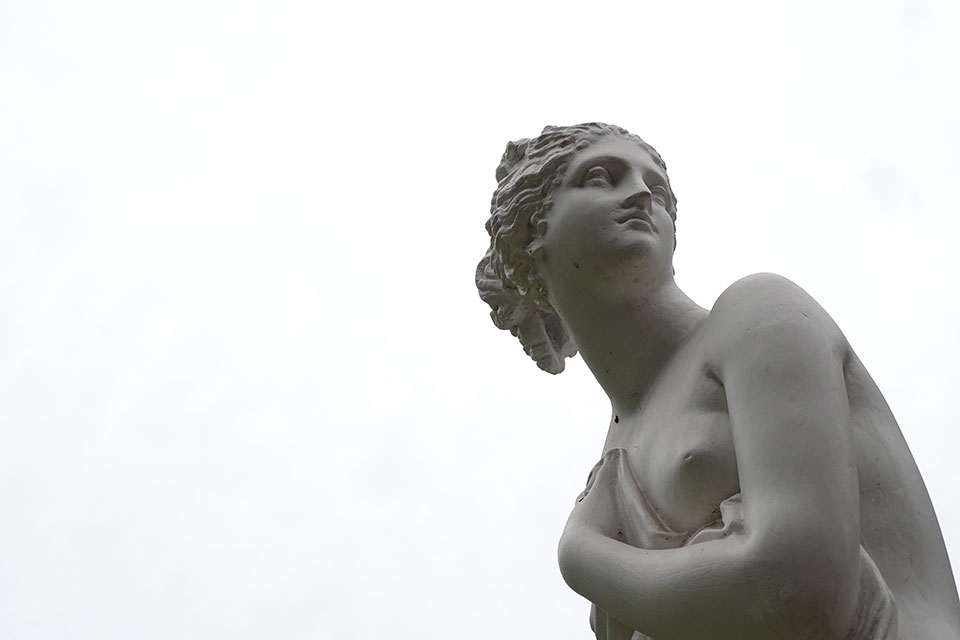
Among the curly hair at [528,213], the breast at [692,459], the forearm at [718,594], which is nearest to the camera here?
the forearm at [718,594]

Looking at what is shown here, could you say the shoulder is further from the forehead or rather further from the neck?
the forehead

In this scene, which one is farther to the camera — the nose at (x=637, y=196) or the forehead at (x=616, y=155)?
the forehead at (x=616, y=155)

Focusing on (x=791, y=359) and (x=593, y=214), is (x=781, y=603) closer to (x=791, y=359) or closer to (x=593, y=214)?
(x=791, y=359)

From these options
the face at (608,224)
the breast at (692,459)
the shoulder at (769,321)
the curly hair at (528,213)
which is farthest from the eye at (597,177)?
the breast at (692,459)

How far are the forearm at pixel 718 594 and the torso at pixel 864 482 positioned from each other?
1.00ft

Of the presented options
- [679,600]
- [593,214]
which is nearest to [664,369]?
[593,214]

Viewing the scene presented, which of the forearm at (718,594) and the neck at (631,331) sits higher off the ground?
the neck at (631,331)

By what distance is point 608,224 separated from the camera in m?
4.75

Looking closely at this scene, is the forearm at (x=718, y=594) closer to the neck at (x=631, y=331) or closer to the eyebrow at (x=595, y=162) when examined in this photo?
the neck at (x=631, y=331)

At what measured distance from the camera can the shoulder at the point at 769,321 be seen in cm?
409

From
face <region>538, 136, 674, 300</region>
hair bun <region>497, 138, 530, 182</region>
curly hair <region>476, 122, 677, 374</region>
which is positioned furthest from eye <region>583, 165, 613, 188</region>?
hair bun <region>497, 138, 530, 182</region>

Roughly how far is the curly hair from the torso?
0.89 meters

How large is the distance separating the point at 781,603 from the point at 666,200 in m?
2.02

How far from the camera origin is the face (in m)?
4.73
